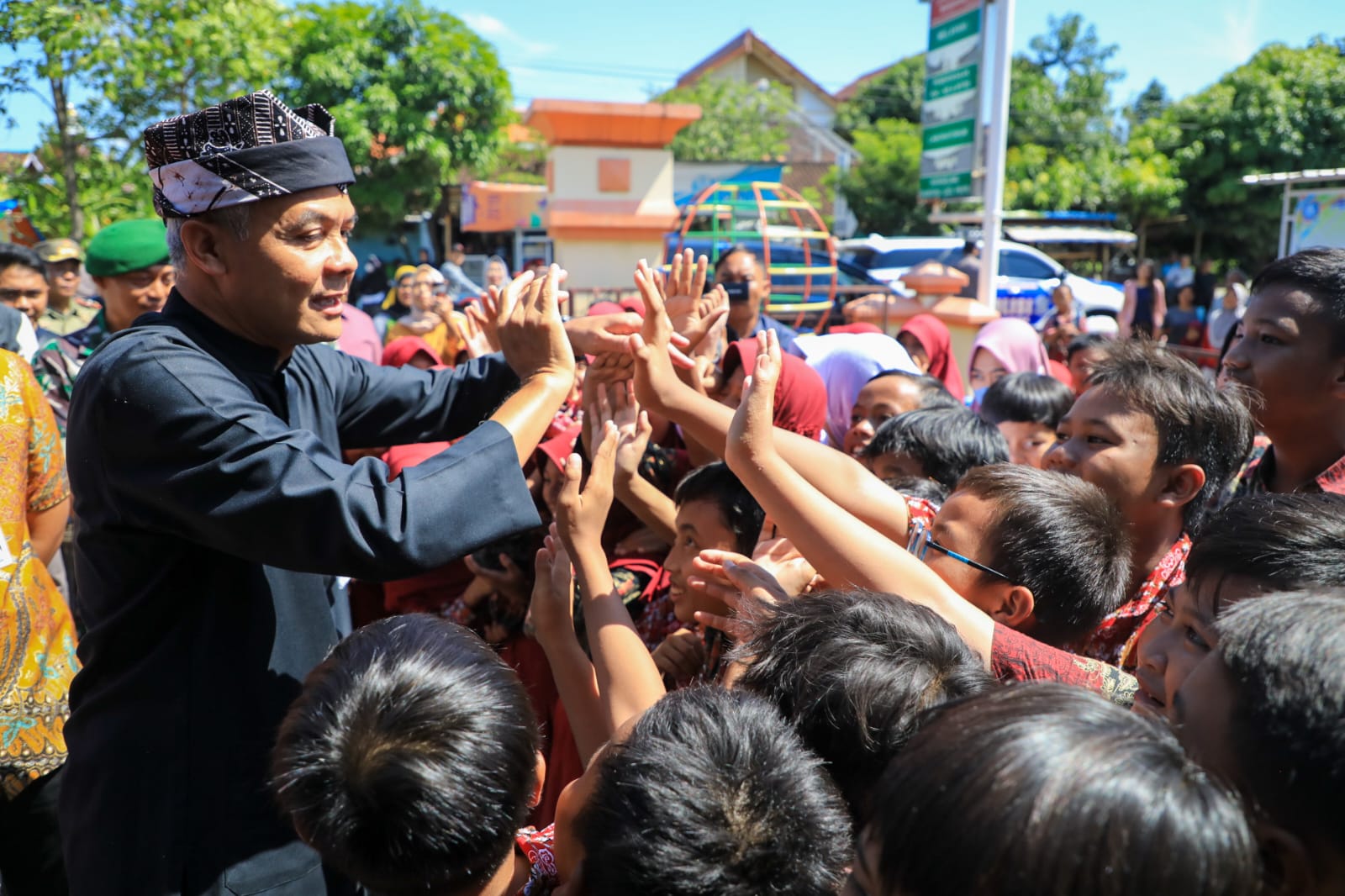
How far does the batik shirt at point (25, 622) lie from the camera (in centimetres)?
236

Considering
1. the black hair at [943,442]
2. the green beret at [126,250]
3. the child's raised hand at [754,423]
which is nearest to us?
the child's raised hand at [754,423]

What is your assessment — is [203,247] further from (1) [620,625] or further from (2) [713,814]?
(2) [713,814]

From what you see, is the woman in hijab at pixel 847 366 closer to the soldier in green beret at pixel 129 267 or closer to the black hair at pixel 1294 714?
the soldier in green beret at pixel 129 267

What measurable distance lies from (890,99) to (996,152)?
3144 cm

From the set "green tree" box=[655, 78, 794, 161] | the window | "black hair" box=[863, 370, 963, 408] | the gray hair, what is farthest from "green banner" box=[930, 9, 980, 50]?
"green tree" box=[655, 78, 794, 161]

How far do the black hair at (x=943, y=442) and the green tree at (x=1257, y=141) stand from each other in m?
23.6

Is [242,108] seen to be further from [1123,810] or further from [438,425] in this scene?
[1123,810]

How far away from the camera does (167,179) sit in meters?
1.62

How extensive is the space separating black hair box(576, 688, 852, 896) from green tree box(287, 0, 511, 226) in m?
19.9

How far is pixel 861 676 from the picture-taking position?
1.37 m

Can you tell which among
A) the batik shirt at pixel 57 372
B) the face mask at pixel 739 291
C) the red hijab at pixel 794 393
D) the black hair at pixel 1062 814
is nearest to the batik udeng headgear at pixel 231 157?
the black hair at pixel 1062 814

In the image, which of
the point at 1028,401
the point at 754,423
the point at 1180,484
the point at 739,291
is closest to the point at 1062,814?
the point at 754,423

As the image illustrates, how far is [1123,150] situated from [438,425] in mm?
27288

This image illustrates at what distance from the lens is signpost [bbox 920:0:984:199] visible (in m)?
8.20
